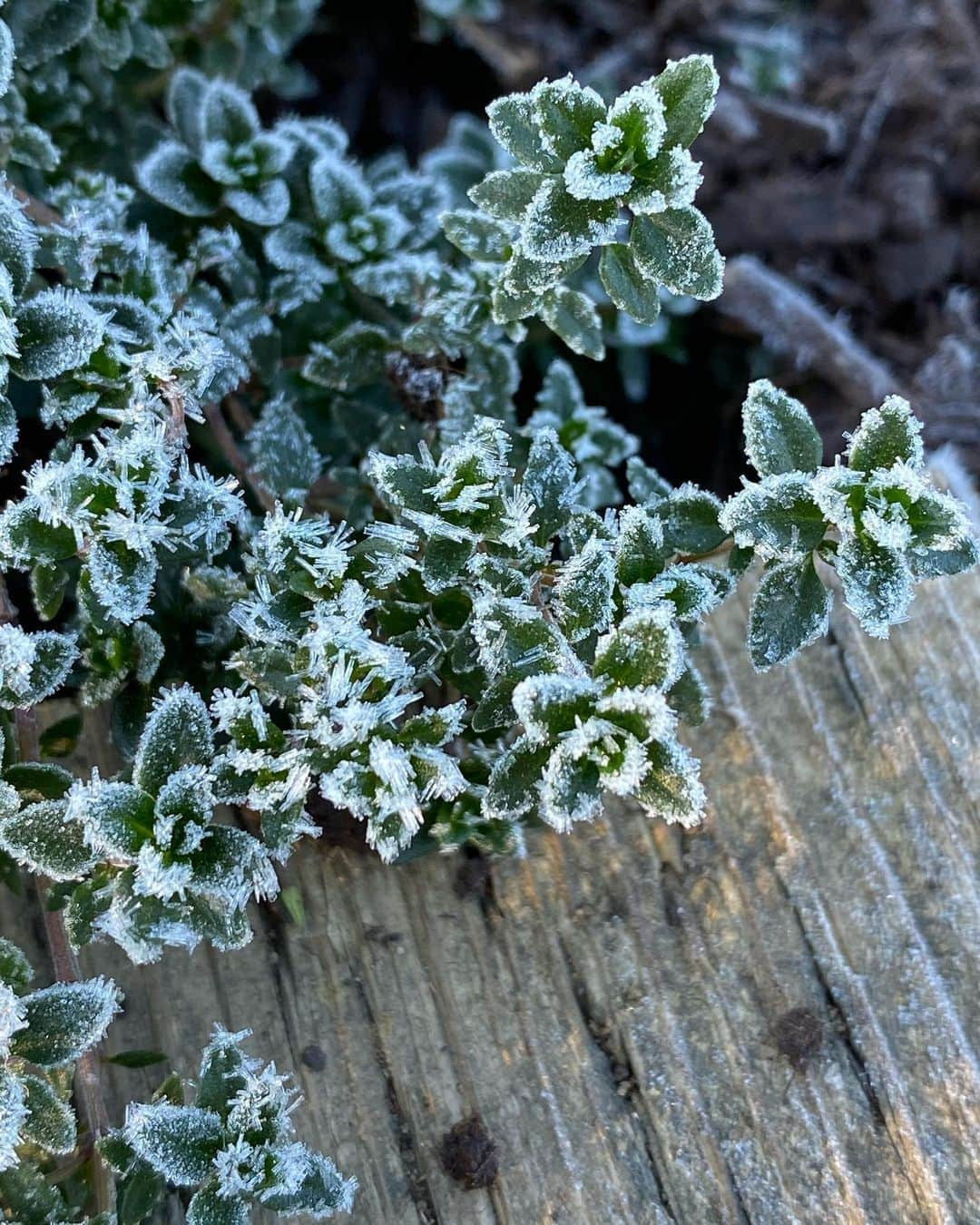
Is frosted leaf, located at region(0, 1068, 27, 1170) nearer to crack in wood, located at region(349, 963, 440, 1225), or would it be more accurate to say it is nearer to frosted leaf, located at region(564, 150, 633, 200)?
crack in wood, located at region(349, 963, 440, 1225)

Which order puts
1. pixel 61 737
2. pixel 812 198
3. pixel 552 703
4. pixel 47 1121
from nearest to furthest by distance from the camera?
pixel 552 703 < pixel 47 1121 < pixel 61 737 < pixel 812 198

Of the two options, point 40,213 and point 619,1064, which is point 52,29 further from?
point 619,1064

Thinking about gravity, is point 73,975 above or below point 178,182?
below

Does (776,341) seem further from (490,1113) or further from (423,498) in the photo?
(490,1113)

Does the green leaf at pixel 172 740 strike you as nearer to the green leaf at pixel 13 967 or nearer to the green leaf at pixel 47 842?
the green leaf at pixel 47 842

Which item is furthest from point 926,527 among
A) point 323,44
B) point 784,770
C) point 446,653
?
point 323,44

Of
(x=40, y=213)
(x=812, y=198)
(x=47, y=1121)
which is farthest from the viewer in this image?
(x=812, y=198)

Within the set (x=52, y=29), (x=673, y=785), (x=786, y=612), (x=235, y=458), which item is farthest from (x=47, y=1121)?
(x=52, y=29)
